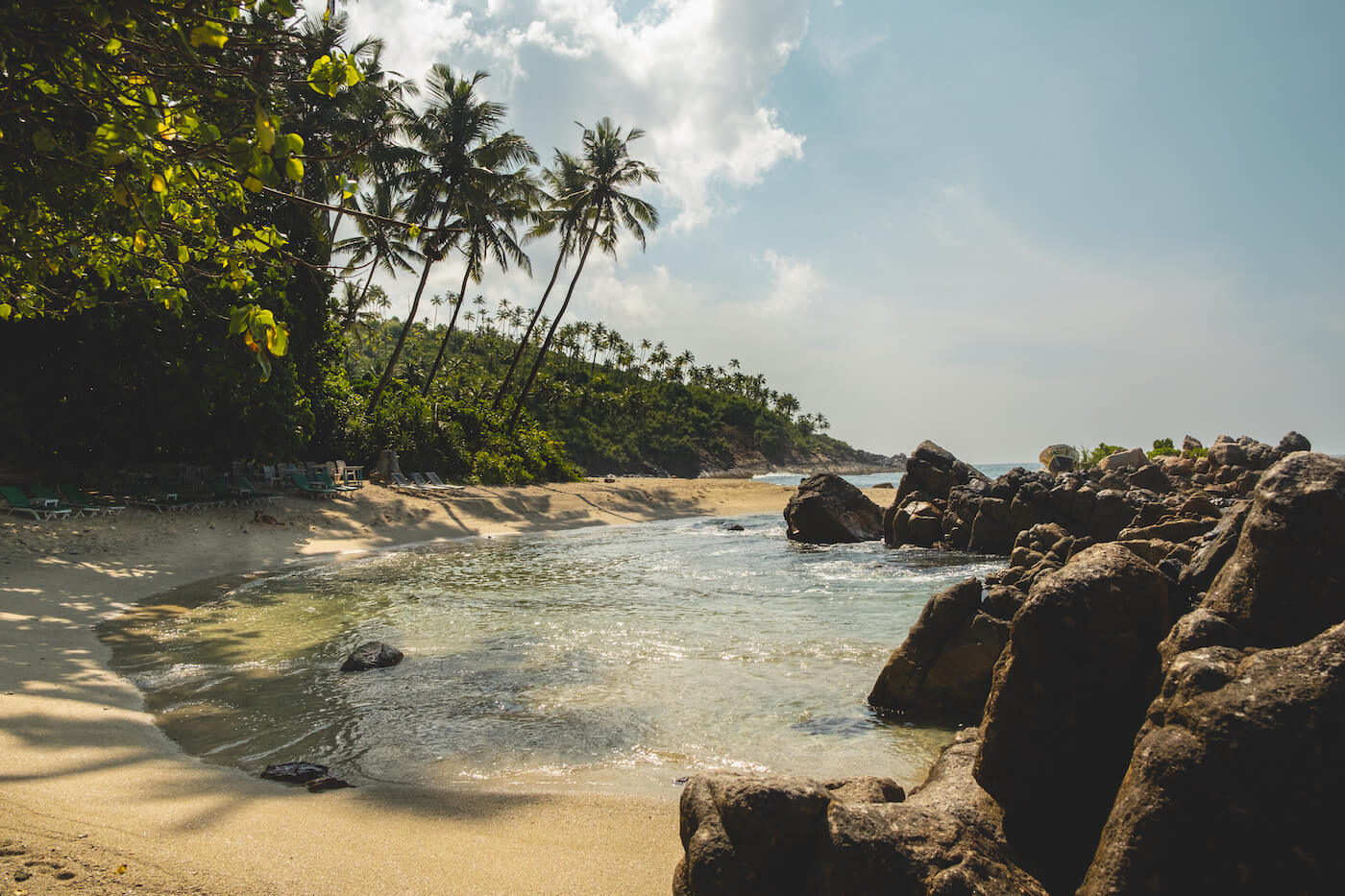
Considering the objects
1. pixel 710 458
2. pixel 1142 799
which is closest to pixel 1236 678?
pixel 1142 799

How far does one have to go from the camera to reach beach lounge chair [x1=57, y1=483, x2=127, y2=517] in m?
15.7

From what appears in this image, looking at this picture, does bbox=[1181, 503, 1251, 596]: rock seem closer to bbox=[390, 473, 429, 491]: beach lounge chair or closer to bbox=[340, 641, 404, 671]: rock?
bbox=[340, 641, 404, 671]: rock

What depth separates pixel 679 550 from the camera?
21438mm

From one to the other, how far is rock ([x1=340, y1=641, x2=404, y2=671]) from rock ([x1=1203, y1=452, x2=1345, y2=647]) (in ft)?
26.8

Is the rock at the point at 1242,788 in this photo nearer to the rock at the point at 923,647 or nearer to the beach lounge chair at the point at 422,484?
the rock at the point at 923,647

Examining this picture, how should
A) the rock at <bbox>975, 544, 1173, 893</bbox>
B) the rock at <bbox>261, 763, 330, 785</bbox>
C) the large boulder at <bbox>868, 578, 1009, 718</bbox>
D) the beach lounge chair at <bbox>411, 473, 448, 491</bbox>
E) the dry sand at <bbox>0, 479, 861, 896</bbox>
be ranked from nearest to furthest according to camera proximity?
the rock at <bbox>975, 544, 1173, 893</bbox> < the dry sand at <bbox>0, 479, 861, 896</bbox> < the rock at <bbox>261, 763, 330, 785</bbox> < the large boulder at <bbox>868, 578, 1009, 718</bbox> < the beach lounge chair at <bbox>411, 473, 448, 491</bbox>

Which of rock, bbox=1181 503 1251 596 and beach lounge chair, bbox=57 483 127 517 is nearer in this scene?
rock, bbox=1181 503 1251 596

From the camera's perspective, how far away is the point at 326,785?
17.1 ft

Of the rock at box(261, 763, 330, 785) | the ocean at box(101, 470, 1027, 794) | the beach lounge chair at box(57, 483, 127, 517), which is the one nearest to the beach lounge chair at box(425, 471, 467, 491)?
the ocean at box(101, 470, 1027, 794)

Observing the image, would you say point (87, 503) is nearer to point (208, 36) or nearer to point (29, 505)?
point (29, 505)

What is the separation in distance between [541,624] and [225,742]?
5.44 m

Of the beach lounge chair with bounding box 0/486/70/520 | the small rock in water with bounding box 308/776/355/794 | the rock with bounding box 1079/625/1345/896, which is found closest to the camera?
the rock with bounding box 1079/625/1345/896

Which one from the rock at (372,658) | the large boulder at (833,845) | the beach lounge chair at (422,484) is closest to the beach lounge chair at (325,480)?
the beach lounge chair at (422,484)

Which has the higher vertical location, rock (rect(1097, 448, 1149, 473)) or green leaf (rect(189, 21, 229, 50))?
rock (rect(1097, 448, 1149, 473))
